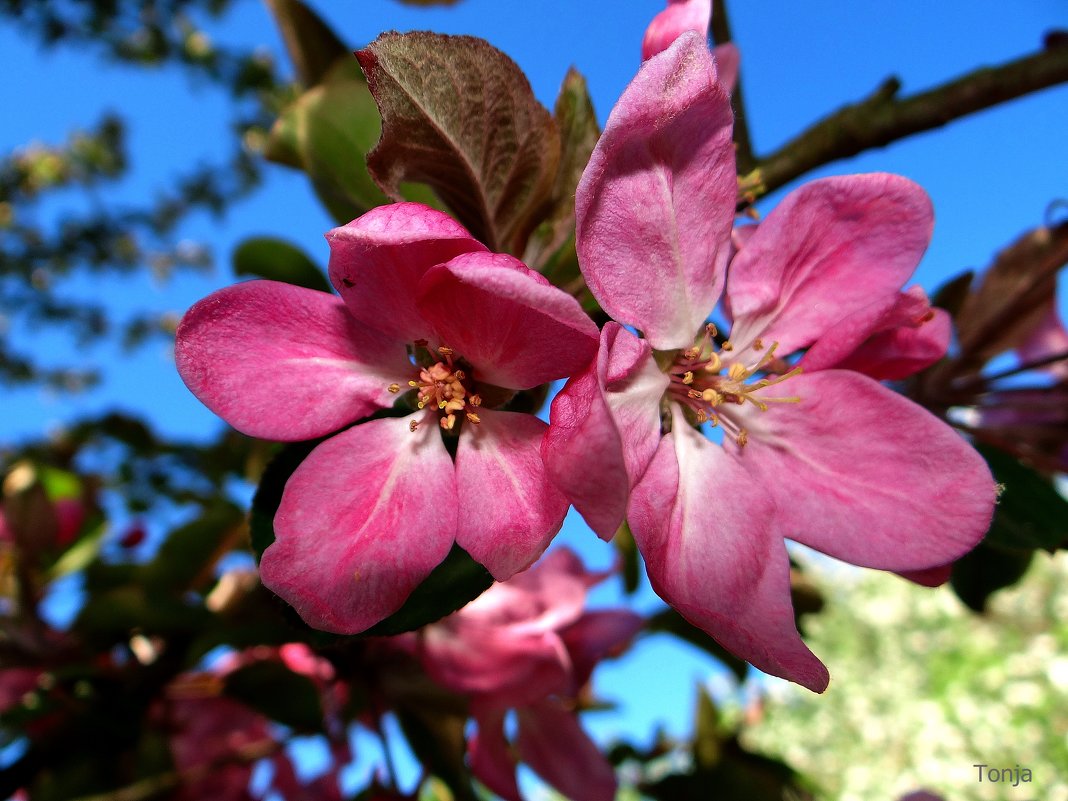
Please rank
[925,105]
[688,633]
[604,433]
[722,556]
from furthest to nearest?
[688,633] < [925,105] < [722,556] < [604,433]

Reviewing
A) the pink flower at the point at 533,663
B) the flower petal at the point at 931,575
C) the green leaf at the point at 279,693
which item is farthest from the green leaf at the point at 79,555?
the flower petal at the point at 931,575

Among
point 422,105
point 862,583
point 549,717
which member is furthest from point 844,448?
point 862,583

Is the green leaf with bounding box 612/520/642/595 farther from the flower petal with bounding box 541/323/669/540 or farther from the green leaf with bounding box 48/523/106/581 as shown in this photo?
the green leaf with bounding box 48/523/106/581

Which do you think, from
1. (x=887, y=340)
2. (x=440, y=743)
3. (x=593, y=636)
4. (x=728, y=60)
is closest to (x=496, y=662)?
(x=593, y=636)

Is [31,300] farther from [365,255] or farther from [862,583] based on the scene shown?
[862,583]

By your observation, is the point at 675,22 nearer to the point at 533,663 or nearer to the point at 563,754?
the point at 533,663
